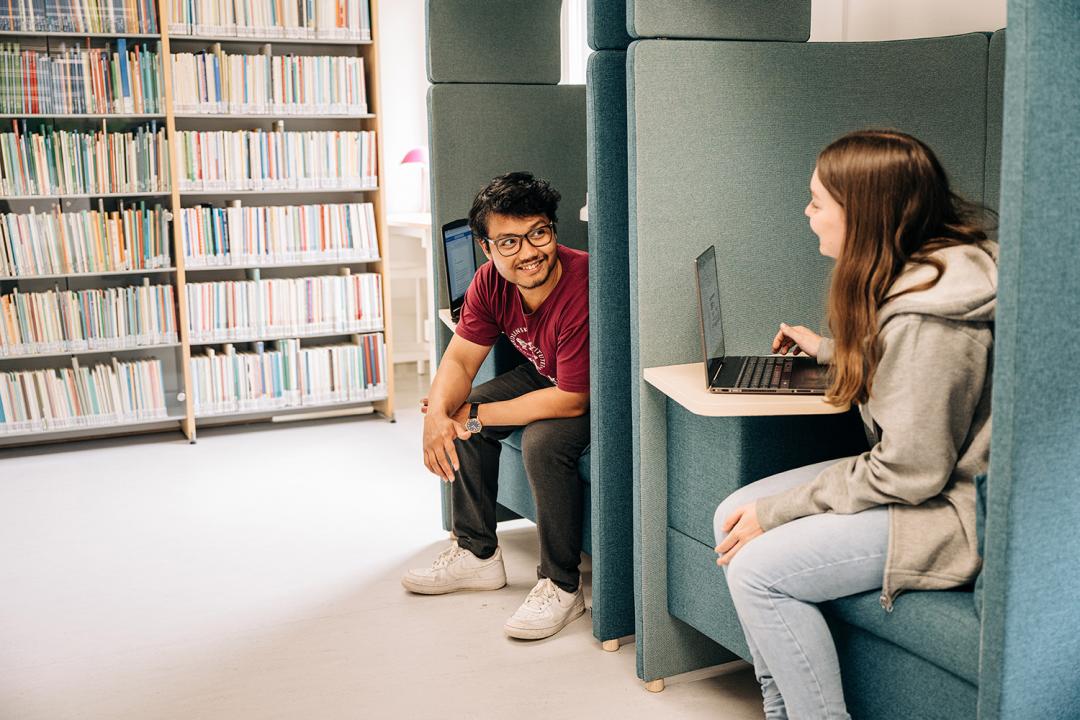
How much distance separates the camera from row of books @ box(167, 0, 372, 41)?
420cm

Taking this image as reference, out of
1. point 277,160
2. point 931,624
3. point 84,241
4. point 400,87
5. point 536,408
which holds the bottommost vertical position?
point 931,624

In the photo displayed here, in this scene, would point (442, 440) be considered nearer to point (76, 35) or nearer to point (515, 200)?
point (515, 200)

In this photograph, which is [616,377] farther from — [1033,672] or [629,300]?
[1033,672]

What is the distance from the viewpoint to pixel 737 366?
81.5 inches

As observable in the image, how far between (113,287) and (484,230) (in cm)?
246

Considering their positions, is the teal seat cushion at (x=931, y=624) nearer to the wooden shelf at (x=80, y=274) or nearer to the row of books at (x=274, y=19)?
the wooden shelf at (x=80, y=274)

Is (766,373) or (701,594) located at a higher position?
(766,373)

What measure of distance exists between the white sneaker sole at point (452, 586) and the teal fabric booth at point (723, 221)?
0.65 metres

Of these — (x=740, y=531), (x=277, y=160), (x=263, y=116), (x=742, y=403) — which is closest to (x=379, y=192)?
(x=277, y=160)

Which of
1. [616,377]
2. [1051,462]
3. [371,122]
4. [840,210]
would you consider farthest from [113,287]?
[1051,462]

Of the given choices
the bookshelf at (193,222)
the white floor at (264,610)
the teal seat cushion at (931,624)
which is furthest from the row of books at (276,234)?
the teal seat cushion at (931,624)

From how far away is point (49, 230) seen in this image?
4.12 metres

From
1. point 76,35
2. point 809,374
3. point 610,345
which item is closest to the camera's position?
point 809,374

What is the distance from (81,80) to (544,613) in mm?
2940
